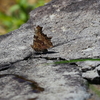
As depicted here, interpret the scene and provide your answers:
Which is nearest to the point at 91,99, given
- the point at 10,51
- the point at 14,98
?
the point at 14,98

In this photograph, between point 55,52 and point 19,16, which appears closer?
point 55,52

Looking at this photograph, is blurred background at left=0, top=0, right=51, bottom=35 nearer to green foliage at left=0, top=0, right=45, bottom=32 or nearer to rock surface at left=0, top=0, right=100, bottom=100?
green foliage at left=0, top=0, right=45, bottom=32

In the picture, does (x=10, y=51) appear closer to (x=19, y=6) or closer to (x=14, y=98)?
(x=14, y=98)

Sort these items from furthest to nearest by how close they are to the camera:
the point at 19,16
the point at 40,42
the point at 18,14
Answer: the point at 18,14 → the point at 19,16 → the point at 40,42

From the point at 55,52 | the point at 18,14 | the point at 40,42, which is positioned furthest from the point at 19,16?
the point at 55,52

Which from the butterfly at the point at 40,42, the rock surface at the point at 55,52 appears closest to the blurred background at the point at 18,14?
the rock surface at the point at 55,52

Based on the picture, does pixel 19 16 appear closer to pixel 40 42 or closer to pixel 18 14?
pixel 18 14
